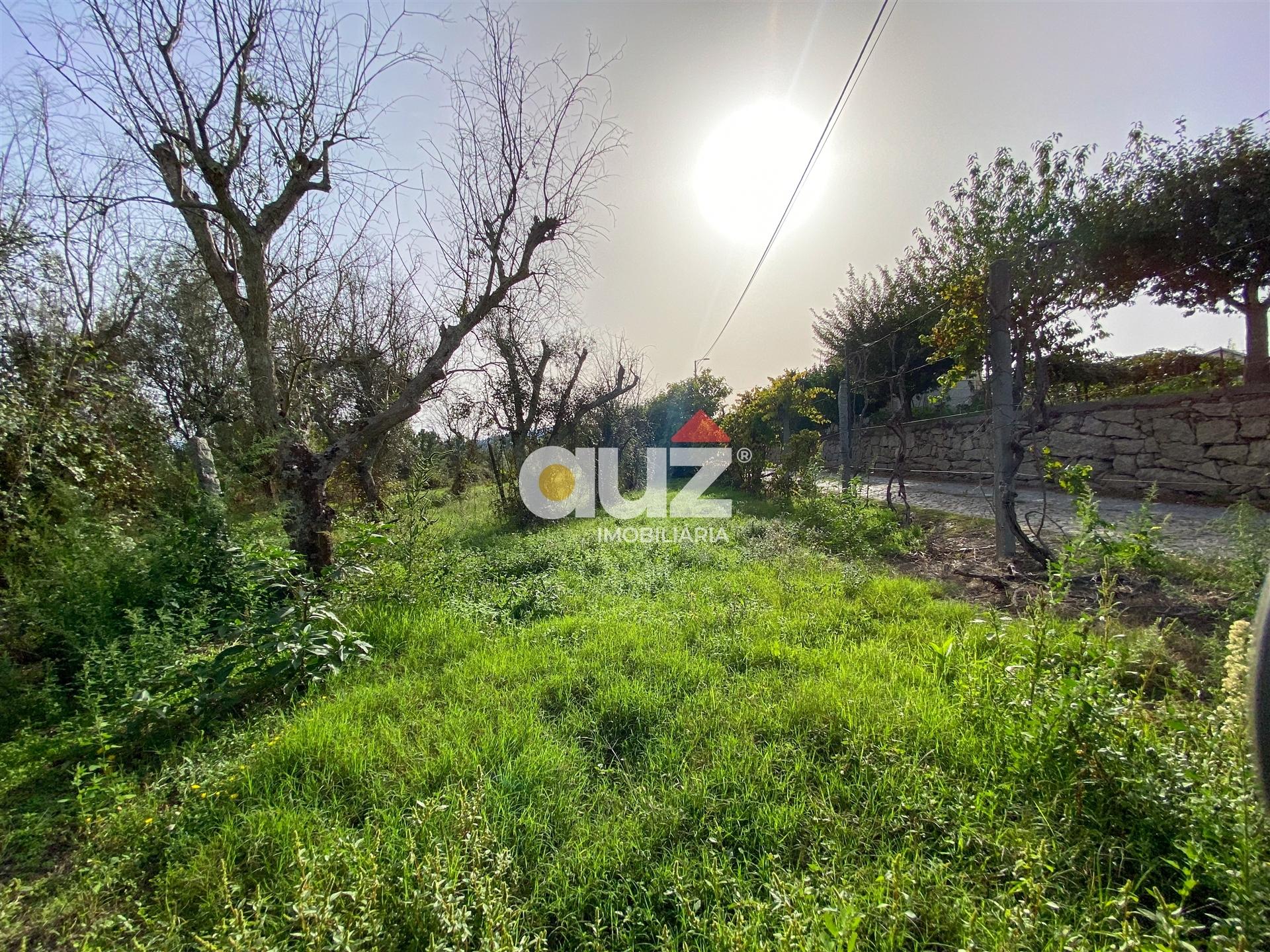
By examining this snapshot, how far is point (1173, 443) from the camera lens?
19.1 ft

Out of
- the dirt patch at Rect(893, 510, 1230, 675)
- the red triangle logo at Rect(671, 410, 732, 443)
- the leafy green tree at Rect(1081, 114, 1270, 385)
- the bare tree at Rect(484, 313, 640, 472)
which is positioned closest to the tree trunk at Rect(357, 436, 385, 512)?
the bare tree at Rect(484, 313, 640, 472)

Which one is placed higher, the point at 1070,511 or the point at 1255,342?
the point at 1255,342

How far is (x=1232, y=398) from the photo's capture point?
5.30 meters

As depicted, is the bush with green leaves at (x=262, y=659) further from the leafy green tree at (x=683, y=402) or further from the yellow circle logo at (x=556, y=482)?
the leafy green tree at (x=683, y=402)

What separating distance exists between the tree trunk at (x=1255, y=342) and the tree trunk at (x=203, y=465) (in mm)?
11823

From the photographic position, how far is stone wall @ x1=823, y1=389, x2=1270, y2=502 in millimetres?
5137

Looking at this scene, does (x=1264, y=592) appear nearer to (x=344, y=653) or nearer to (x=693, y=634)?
(x=693, y=634)

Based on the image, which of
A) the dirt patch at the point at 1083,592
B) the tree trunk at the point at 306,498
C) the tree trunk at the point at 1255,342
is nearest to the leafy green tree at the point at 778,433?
the dirt patch at the point at 1083,592

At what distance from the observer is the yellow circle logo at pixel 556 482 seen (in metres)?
8.49

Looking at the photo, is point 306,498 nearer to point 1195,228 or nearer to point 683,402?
point 1195,228

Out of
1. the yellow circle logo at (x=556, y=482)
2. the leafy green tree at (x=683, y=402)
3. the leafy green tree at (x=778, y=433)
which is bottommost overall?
the yellow circle logo at (x=556, y=482)

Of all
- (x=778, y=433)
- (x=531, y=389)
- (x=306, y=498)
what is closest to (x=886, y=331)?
(x=778, y=433)

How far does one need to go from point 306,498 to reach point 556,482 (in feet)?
17.3

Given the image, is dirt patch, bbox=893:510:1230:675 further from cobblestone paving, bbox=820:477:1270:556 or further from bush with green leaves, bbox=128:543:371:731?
bush with green leaves, bbox=128:543:371:731
